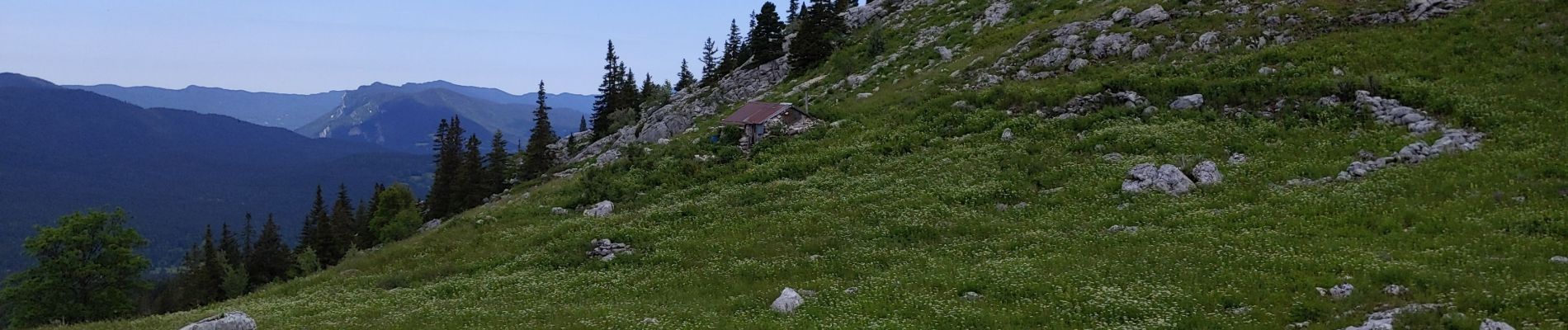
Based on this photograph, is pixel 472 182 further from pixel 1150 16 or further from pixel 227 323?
pixel 227 323

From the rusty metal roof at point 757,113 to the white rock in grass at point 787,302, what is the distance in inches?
1061

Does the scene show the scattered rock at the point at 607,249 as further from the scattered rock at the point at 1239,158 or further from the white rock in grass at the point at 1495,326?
the white rock in grass at the point at 1495,326

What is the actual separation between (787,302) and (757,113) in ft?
95.2

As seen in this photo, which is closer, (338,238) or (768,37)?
(768,37)

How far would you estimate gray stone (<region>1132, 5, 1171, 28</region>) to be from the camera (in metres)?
48.4

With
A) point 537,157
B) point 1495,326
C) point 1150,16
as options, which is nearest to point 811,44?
point 537,157

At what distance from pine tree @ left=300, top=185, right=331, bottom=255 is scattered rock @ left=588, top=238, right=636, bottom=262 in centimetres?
6677

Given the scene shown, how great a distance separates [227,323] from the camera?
19.7m

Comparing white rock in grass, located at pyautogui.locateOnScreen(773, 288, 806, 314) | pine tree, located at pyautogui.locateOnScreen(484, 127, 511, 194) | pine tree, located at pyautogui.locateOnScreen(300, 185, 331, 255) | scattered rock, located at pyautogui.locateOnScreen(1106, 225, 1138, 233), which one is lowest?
pine tree, located at pyautogui.locateOnScreen(300, 185, 331, 255)

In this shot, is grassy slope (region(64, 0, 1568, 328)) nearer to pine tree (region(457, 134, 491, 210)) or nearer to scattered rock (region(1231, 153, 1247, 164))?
scattered rock (region(1231, 153, 1247, 164))

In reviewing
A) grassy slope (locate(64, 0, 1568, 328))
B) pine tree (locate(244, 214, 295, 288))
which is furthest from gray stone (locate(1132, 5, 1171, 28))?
pine tree (locate(244, 214, 295, 288))

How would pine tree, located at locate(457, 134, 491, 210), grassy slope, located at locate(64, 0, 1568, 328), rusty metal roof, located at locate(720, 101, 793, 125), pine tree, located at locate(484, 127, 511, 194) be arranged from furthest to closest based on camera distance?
1. pine tree, located at locate(484, 127, 511, 194)
2. pine tree, located at locate(457, 134, 491, 210)
3. rusty metal roof, located at locate(720, 101, 793, 125)
4. grassy slope, located at locate(64, 0, 1568, 328)

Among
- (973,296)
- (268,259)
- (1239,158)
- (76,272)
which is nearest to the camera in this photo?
(973,296)

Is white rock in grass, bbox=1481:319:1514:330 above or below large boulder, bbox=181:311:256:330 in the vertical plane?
above
